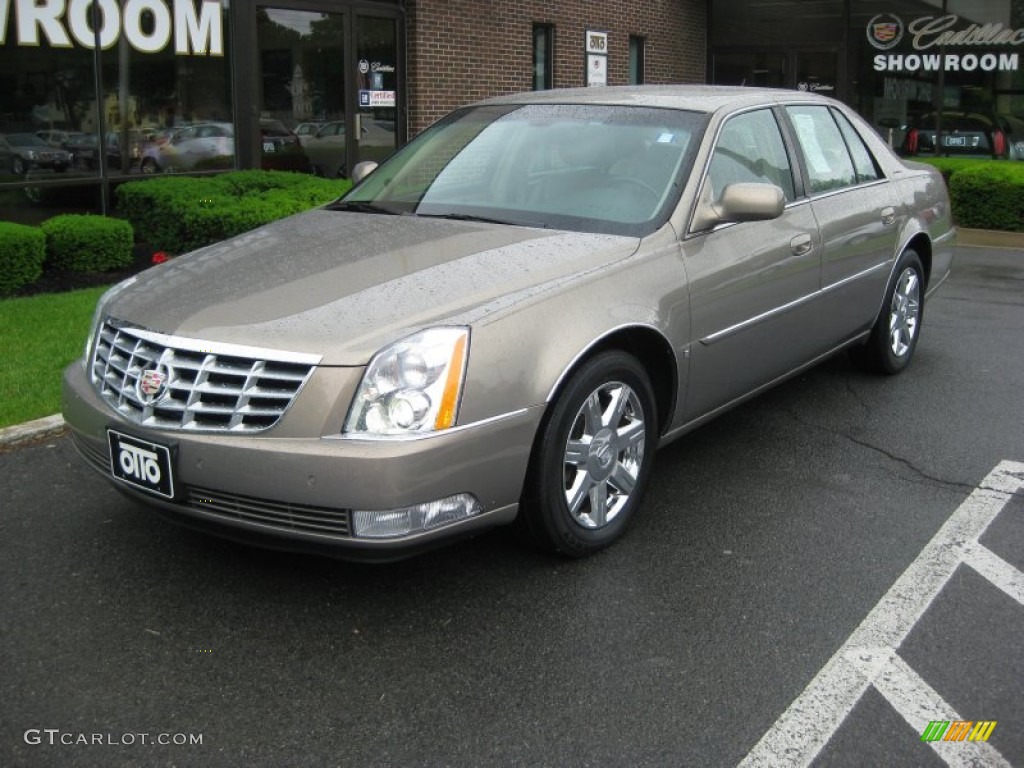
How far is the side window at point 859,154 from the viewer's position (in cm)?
611

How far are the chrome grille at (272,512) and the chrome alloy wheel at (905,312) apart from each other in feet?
13.6

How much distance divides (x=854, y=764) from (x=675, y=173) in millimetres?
2552

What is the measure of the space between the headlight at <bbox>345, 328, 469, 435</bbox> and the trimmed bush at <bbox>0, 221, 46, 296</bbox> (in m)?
5.94

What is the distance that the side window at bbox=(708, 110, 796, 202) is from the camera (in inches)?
190

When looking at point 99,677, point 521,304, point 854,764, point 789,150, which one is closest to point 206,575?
point 99,677

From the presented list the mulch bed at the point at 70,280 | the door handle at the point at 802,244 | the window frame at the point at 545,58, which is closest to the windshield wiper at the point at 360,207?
the door handle at the point at 802,244

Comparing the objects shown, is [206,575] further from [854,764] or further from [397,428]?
[854,764]

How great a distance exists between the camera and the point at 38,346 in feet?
22.4

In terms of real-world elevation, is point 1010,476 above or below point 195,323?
below

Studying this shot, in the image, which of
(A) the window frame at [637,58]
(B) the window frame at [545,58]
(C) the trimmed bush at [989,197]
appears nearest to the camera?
(C) the trimmed bush at [989,197]

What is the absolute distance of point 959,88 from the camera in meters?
17.2

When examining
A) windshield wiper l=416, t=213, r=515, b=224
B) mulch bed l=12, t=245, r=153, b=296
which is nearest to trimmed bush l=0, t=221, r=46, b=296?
mulch bed l=12, t=245, r=153, b=296

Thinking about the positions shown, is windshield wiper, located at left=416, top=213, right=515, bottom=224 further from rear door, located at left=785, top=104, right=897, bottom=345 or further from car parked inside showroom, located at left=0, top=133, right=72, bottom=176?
car parked inside showroom, located at left=0, top=133, right=72, bottom=176

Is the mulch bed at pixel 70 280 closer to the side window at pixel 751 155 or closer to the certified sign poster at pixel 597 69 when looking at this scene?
the side window at pixel 751 155
